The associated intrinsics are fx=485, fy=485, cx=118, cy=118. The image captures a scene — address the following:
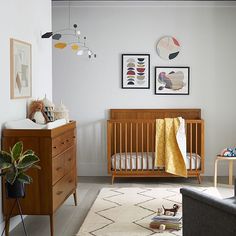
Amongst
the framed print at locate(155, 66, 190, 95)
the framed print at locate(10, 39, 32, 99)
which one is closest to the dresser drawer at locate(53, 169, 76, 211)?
the framed print at locate(10, 39, 32, 99)

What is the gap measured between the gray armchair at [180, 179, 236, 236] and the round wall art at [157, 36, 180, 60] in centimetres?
402

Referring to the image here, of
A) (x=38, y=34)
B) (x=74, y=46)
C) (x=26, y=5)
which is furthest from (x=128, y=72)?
(x=26, y=5)

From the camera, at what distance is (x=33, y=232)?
14.0ft

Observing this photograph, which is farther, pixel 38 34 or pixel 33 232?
pixel 38 34

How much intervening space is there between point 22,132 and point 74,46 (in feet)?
9.38

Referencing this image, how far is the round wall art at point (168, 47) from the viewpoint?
706 centimetres

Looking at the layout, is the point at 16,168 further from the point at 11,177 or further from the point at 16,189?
the point at 16,189

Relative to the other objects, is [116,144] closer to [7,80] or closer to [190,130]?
[190,130]

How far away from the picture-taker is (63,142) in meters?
4.60

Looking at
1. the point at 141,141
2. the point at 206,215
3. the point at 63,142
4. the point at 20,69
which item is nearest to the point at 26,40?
the point at 20,69

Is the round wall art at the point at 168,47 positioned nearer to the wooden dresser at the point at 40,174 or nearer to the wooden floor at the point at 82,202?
the wooden floor at the point at 82,202

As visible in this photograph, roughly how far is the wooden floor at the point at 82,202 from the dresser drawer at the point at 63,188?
231 millimetres

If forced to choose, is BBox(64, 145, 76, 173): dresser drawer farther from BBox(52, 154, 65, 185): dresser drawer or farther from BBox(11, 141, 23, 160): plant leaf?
BBox(11, 141, 23, 160): plant leaf

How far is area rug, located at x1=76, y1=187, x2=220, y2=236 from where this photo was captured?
14.0 feet
